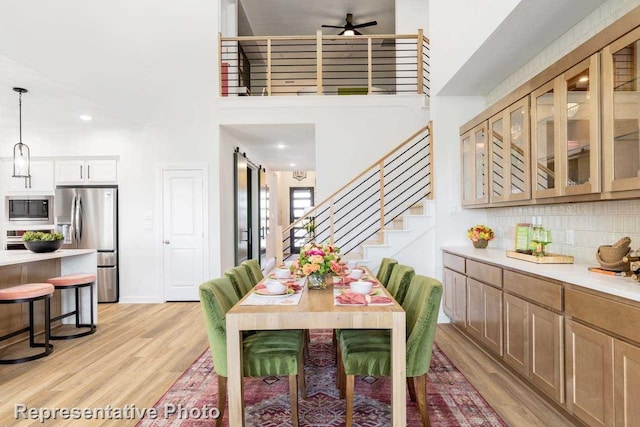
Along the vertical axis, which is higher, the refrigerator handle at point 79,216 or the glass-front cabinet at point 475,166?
the glass-front cabinet at point 475,166

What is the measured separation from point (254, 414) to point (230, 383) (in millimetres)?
521

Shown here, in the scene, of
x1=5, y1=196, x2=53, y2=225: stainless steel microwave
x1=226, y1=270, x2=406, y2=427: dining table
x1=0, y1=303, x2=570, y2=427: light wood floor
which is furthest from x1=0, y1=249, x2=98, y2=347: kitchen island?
x1=226, y1=270, x2=406, y2=427: dining table

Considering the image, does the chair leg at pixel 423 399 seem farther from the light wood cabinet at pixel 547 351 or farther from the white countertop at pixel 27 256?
the white countertop at pixel 27 256

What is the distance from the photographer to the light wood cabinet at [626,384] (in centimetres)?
173

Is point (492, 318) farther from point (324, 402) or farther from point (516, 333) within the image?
point (324, 402)

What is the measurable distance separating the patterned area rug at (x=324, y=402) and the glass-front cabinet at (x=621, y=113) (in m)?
1.63

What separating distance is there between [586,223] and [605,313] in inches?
52.5

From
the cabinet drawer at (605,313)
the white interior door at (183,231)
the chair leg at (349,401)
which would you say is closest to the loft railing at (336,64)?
the white interior door at (183,231)

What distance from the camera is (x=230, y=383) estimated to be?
2.06 metres

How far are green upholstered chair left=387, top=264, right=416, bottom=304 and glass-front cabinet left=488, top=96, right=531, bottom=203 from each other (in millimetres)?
1285

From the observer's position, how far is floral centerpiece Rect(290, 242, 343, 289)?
2.58m

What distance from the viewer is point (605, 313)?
1.93 meters

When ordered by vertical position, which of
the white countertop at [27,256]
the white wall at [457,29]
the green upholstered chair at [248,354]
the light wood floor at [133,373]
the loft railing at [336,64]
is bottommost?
the light wood floor at [133,373]

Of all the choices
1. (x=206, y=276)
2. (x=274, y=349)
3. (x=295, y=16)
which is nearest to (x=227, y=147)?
(x=206, y=276)
